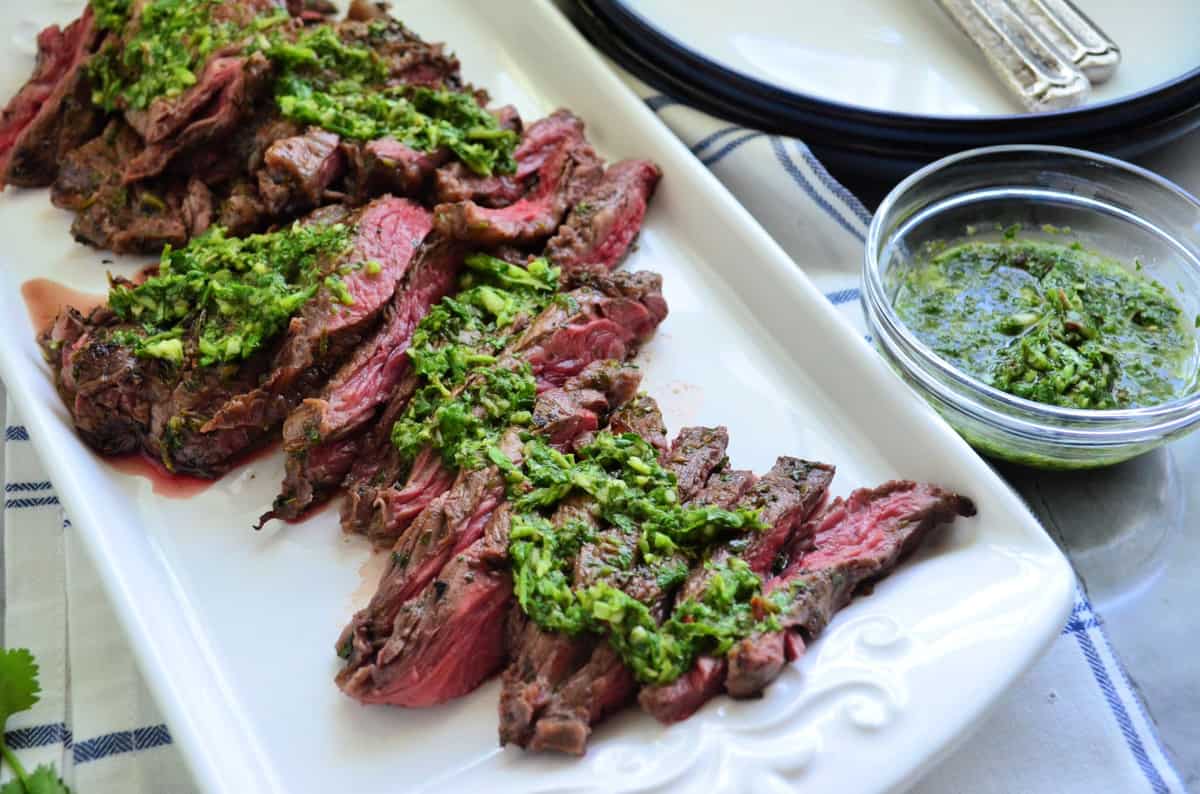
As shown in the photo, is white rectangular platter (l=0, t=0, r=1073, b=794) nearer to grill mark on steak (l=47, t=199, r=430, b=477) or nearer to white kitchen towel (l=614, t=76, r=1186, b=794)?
grill mark on steak (l=47, t=199, r=430, b=477)

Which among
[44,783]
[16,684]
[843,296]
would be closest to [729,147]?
[843,296]

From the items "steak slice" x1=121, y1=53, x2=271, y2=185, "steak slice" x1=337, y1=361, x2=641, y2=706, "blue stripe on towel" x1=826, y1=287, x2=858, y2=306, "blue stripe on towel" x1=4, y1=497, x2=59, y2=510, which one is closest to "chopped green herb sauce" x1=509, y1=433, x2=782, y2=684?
"steak slice" x1=337, y1=361, x2=641, y2=706

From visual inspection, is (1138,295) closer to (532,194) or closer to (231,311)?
(532,194)

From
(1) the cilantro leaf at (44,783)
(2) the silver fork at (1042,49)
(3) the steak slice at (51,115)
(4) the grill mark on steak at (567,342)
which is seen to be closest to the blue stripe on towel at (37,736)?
(1) the cilantro leaf at (44,783)

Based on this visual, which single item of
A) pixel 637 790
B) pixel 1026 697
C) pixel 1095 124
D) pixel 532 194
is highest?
pixel 1095 124

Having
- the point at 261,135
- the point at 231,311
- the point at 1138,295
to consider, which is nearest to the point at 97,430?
the point at 231,311

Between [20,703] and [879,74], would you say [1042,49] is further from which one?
[20,703]
